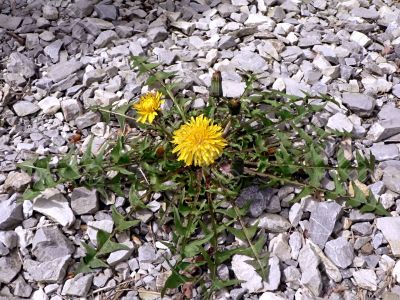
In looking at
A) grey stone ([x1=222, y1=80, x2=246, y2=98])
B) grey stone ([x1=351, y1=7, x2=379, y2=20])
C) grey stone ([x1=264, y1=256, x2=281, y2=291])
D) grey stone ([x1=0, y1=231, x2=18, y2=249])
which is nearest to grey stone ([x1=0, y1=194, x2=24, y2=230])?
grey stone ([x1=0, y1=231, x2=18, y2=249])

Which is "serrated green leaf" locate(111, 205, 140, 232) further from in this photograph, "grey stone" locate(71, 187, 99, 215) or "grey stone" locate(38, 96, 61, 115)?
"grey stone" locate(38, 96, 61, 115)

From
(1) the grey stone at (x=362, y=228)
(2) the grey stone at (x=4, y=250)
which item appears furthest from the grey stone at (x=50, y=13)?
(1) the grey stone at (x=362, y=228)

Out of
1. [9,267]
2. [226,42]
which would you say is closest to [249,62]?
[226,42]

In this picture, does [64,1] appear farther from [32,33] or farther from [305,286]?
[305,286]

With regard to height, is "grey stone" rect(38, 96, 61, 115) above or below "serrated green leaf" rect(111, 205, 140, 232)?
above

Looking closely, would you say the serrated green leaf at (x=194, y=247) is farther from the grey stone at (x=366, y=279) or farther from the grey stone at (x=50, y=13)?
the grey stone at (x=50, y=13)

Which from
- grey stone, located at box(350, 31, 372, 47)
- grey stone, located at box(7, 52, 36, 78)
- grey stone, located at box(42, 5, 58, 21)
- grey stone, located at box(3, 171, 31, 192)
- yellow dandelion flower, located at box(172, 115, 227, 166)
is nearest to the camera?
yellow dandelion flower, located at box(172, 115, 227, 166)

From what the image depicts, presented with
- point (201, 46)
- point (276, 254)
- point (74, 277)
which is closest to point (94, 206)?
point (74, 277)
